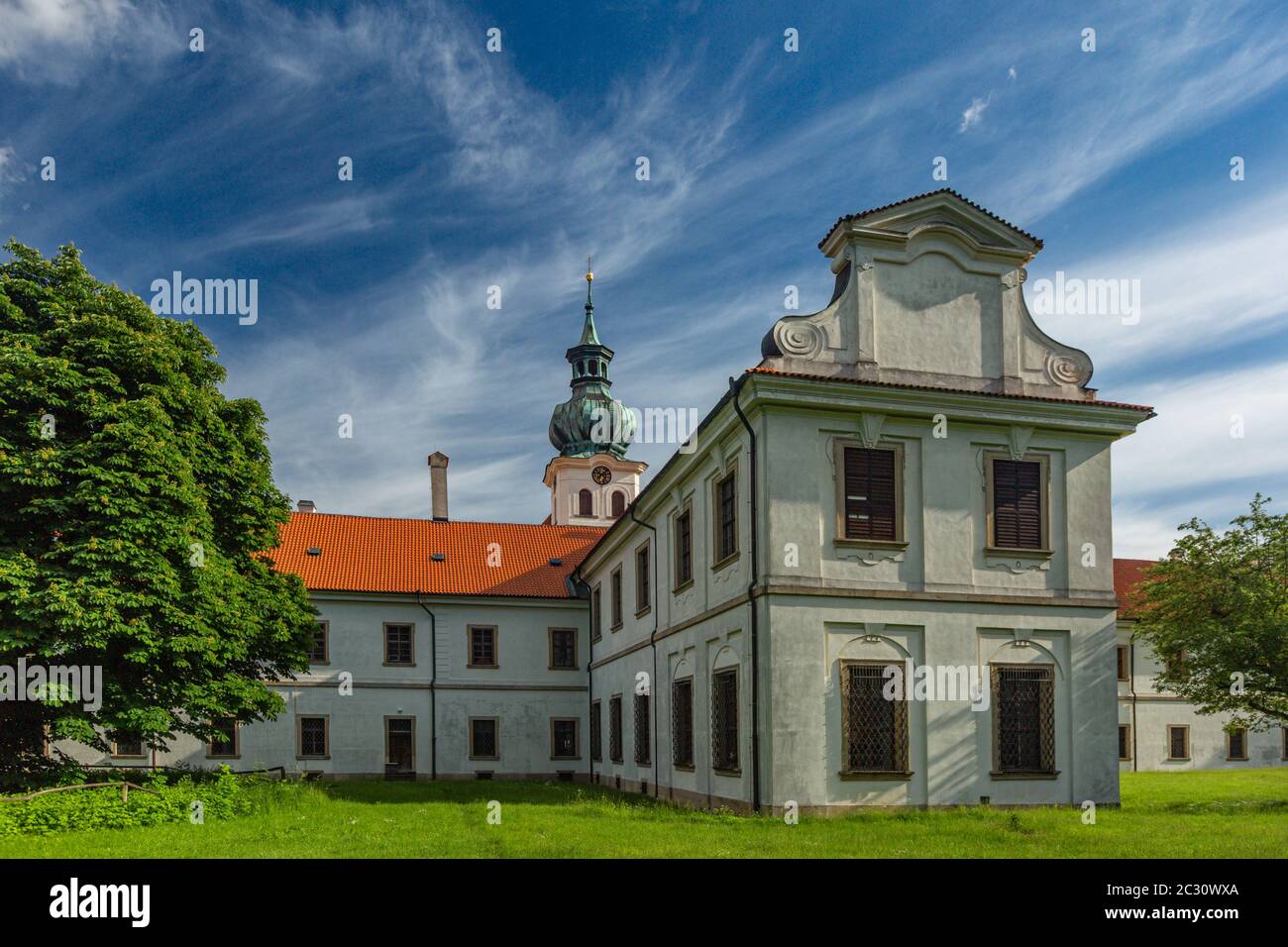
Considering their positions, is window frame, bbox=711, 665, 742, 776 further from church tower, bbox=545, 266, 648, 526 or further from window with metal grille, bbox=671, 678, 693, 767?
church tower, bbox=545, 266, 648, 526

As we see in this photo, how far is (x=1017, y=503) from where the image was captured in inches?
743

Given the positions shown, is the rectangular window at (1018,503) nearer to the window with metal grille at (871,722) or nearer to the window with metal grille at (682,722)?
the window with metal grille at (871,722)

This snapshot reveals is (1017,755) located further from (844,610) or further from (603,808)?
(603,808)

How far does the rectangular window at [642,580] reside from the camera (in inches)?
1022

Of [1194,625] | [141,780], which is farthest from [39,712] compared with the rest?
[1194,625]

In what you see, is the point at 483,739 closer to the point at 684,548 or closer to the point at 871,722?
the point at 684,548

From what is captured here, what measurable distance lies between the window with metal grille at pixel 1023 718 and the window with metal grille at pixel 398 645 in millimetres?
21166

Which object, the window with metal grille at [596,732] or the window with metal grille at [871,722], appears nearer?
the window with metal grille at [871,722]

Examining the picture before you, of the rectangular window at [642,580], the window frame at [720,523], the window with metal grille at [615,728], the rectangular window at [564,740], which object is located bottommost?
the rectangular window at [564,740]

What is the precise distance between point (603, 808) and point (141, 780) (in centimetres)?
952

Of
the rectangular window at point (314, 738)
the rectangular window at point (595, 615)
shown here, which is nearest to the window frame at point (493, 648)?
the rectangular window at point (595, 615)

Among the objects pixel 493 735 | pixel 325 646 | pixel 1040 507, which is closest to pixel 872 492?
pixel 1040 507

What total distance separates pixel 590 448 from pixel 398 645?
26.5m

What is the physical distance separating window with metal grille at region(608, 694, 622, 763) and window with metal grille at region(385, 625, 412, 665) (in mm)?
7816
